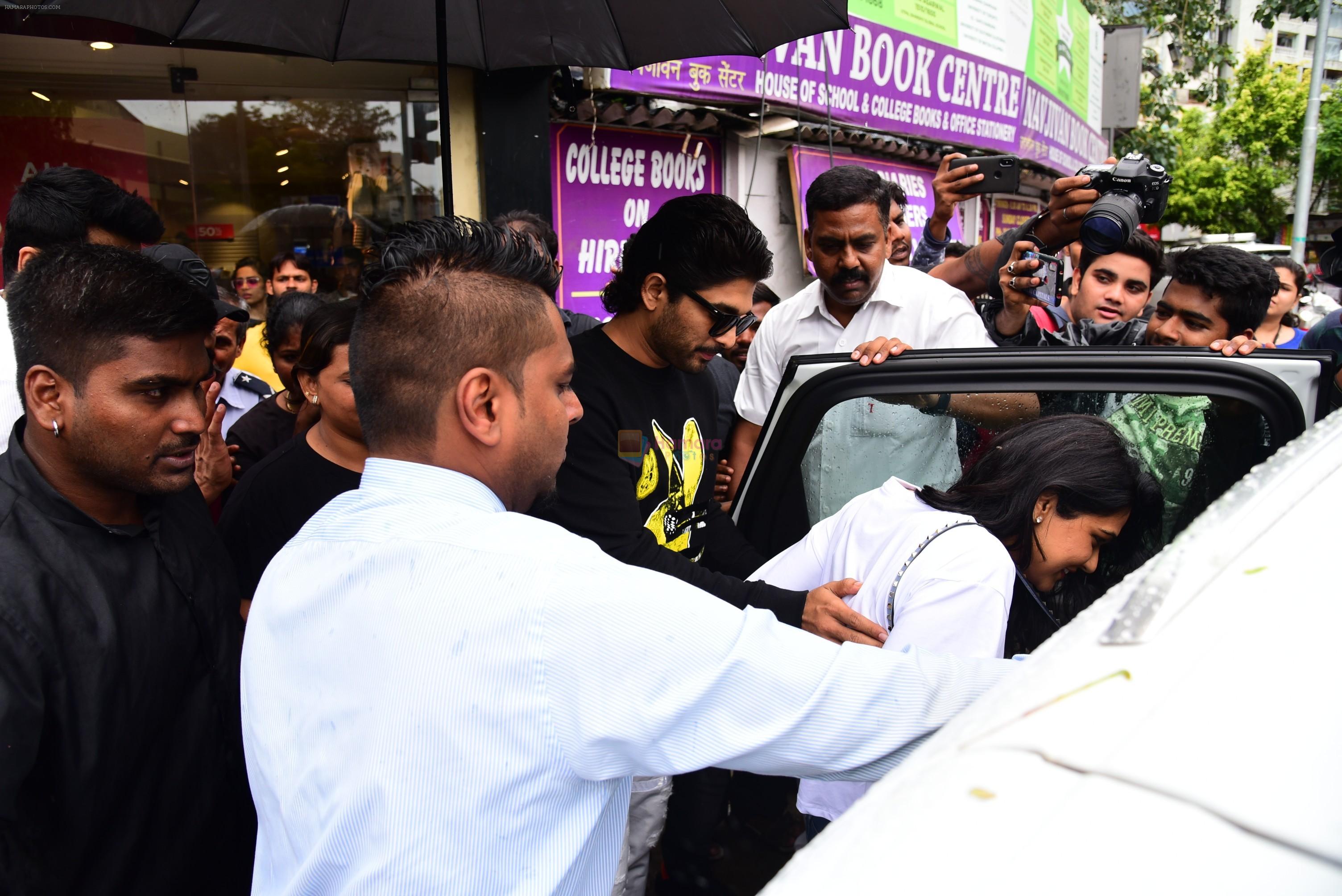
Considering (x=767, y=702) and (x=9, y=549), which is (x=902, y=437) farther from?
(x=9, y=549)

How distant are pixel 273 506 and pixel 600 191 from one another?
4971 millimetres

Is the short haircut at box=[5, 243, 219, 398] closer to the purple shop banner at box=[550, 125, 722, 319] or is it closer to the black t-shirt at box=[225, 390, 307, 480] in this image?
the black t-shirt at box=[225, 390, 307, 480]

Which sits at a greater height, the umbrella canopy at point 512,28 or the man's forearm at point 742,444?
the umbrella canopy at point 512,28

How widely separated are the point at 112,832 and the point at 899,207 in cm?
380

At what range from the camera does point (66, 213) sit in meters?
2.69

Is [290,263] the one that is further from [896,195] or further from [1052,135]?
[1052,135]

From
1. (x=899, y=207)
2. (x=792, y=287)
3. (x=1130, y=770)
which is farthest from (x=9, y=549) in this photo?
(x=792, y=287)

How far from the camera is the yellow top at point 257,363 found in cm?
442

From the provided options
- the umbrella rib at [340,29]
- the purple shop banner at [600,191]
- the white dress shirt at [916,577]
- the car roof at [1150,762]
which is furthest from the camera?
the purple shop banner at [600,191]

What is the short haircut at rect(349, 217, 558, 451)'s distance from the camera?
1185 millimetres

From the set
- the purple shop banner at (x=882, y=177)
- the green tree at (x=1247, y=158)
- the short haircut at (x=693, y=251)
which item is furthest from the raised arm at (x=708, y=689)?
the green tree at (x=1247, y=158)

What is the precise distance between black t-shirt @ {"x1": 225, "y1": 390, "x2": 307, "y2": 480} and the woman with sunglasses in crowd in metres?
0.77

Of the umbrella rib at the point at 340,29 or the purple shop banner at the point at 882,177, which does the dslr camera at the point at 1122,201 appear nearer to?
the umbrella rib at the point at 340,29

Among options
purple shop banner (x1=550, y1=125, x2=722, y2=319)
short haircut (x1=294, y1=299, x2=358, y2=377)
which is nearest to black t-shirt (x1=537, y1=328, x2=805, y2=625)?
short haircut (x1=294, y1=299, x2=358, y2=377)
